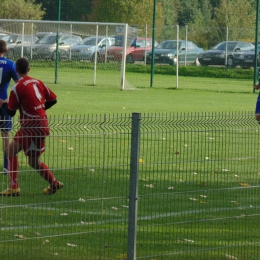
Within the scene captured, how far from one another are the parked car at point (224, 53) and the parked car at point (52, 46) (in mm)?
7484

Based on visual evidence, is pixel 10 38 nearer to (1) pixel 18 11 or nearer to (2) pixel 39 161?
(2) pixel 39 161

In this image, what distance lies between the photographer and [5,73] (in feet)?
33.4

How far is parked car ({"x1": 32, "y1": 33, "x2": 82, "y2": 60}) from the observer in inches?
1080

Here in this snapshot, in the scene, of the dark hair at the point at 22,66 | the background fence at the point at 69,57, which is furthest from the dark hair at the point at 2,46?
the background fence at the point at 69,57

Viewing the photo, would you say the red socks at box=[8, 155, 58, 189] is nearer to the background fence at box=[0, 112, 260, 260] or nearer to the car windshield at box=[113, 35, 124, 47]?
the background fence at box=[0, 112, 260, 260]

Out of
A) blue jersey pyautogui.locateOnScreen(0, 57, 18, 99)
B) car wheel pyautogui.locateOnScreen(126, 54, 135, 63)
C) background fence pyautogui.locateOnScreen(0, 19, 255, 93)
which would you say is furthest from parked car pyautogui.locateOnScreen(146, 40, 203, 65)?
blue jersey pyautogui.locateOnScreen(0, 57, 18, 99)

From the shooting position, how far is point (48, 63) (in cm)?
2755

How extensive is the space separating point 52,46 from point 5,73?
59.8 ft

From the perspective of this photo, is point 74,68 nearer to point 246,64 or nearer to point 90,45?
point 90,45

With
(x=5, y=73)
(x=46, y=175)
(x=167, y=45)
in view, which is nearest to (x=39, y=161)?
(x=46, y=175)

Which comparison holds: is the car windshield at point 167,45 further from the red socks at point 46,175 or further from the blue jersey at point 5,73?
the red socks at point 46,175

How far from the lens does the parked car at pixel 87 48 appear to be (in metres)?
27.6

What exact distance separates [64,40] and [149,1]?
75.4 feet

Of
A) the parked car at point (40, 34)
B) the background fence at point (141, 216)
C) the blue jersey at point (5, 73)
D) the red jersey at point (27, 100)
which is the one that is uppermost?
the parked car at point (40, 34)
